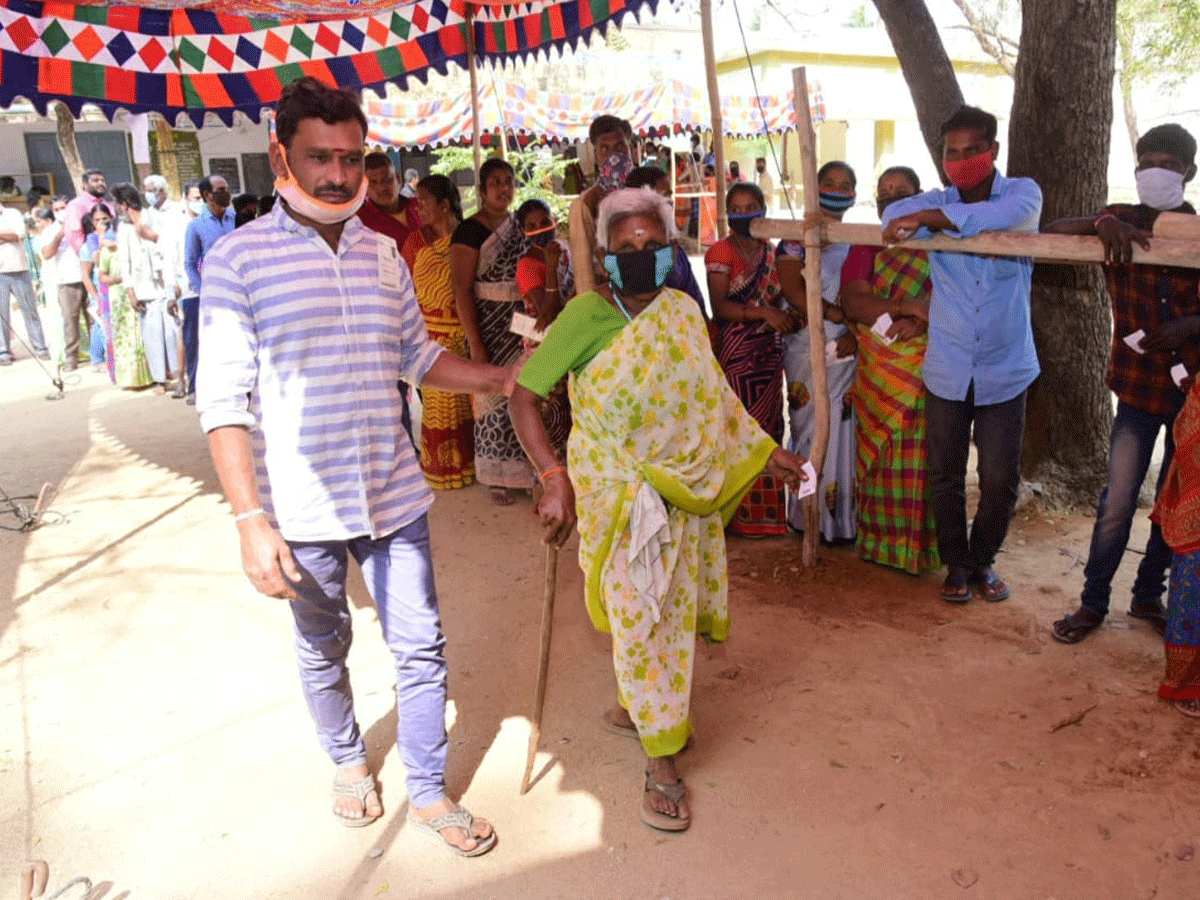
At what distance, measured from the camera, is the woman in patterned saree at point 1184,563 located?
122 inches

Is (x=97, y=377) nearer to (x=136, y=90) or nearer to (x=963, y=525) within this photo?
(x=136, y=90)

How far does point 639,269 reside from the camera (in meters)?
2.65

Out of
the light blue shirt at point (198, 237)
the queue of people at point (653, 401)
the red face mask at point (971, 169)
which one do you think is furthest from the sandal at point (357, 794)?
the light blue shirt at point (198, 237)

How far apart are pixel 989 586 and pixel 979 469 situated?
0.51 metres

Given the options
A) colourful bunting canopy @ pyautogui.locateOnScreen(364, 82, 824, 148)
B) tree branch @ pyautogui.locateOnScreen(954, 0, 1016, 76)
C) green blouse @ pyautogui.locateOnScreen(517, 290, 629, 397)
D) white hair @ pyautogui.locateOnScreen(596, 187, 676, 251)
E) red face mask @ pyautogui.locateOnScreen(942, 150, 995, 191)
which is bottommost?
green blouse @ pyautogui.locateOnScreen(517, 290, 629, 397)

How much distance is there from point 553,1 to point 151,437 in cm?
464

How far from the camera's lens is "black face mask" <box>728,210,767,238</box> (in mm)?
4371

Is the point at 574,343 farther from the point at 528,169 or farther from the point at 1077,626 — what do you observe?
the point at 528,169

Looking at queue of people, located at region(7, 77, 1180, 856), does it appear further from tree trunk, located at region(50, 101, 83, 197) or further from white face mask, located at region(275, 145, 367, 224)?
tree trunk, located at region(50, 101, 83, 197)

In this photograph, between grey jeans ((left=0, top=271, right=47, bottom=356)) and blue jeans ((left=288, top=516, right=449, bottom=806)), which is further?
grey jeans ((left=0, top=271, right=47, bottom=356))

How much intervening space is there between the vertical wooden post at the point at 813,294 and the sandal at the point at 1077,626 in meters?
1.10

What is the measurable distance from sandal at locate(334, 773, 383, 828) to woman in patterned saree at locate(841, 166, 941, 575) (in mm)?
2552

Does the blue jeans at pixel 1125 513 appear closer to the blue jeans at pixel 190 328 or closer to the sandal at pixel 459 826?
the sandal at pixel 459 826

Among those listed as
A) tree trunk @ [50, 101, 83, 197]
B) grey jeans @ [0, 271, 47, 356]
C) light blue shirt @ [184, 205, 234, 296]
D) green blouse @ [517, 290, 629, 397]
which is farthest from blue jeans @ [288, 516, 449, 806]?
tree trunk @ [50, 101, 83, 197]
